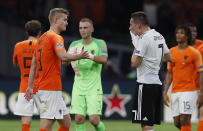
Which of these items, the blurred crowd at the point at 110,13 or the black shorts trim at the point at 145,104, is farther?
the blurred crowd at the point at 110,13

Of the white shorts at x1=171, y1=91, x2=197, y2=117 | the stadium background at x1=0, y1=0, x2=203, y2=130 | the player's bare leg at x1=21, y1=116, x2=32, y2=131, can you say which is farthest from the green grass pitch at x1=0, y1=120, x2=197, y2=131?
the white shorts at x1=171, y1=91, x2=197, y2=117

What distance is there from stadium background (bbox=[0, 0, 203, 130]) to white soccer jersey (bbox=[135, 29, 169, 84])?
738cm

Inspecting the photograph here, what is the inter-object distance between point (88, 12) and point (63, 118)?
45.8 ft

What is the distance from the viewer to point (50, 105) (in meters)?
8.13

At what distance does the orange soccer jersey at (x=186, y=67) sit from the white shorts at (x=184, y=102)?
0.29ft

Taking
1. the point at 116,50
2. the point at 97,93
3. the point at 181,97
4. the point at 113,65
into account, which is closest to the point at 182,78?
the point at 181,97

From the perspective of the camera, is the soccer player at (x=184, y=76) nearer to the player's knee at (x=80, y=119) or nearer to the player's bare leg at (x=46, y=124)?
the player's knee at (x=80, y=119)

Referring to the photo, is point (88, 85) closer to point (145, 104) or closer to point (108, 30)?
point (145, 104)

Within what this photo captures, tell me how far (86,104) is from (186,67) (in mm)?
1899

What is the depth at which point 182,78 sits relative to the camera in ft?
32.8

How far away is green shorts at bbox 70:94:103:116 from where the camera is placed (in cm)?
1006

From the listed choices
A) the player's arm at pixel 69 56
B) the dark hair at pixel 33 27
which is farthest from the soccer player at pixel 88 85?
the player's arm at pixel 69 56

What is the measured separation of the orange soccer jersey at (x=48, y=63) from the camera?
8.09 meters

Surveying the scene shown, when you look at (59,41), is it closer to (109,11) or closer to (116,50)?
(116,50)
